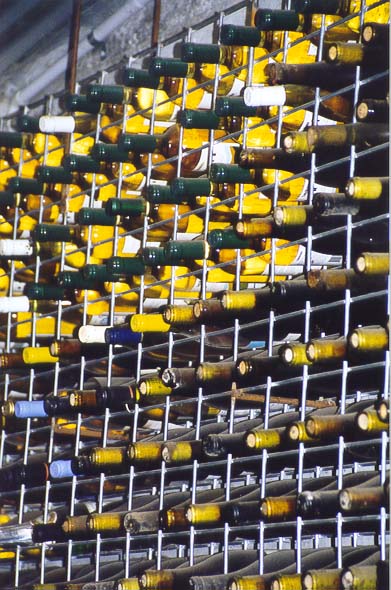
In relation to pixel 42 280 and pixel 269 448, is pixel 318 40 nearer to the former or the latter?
pixel 269 448

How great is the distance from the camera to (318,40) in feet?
4.44

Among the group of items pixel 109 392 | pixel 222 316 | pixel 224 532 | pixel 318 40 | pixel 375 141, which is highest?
pixel 318 40

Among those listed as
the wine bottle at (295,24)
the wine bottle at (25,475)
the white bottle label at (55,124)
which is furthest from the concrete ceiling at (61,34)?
the wine bottle at (25,475)

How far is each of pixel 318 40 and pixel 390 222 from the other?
35 centimetres

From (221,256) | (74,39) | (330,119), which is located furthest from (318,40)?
(74,39)

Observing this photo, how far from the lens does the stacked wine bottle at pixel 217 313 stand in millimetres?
1194

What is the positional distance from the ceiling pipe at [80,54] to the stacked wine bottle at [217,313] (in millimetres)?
151

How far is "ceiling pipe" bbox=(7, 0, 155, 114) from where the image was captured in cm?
201

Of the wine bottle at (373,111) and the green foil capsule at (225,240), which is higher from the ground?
the wine bottle at (373,111)

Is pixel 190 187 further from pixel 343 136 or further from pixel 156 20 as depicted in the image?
pixel 156 20

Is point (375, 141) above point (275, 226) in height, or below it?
above

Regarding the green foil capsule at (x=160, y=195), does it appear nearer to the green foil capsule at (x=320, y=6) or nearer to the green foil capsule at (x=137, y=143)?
the green foil capsule at (x=137, y=143)

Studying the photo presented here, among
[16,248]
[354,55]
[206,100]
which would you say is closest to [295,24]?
[354,55]

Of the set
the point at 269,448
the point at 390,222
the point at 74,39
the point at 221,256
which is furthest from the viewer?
the point at 74,39
